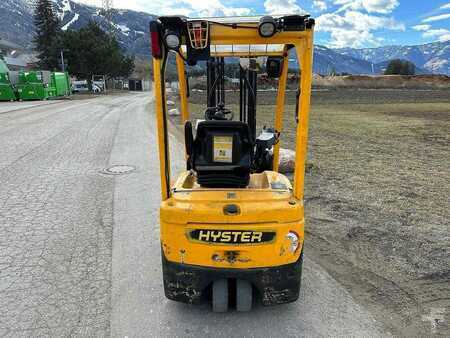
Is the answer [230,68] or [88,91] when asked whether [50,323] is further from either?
[88,91]

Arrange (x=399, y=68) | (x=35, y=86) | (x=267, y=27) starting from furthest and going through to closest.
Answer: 1. (x=399, y=68)
2. (x=35, y=86)
3. (x=267, y=27)

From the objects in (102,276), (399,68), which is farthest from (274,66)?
(399,68)

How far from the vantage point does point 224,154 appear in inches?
138

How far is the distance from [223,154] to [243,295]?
1.34 m

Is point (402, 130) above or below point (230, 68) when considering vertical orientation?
below

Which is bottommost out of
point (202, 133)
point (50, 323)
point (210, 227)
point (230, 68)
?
point (50, 323)

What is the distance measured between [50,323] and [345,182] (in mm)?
5988

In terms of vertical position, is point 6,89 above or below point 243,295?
above

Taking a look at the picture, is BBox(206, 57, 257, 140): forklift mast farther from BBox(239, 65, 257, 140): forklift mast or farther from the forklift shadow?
the forklift shadow

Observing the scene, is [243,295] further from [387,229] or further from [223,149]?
[387,229]

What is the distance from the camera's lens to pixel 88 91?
50.9 meters

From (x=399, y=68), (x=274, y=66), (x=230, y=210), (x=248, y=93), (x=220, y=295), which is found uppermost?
(x=399, y=68)

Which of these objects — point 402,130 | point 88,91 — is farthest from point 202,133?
point 88,91

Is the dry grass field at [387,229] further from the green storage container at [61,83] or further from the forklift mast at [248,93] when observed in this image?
the green storage container at [61,83]
